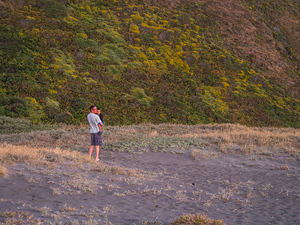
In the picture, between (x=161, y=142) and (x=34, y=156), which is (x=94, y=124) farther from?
(x=161, y=142)

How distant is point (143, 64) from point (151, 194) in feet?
79.2

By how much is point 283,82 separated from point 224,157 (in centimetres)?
2789

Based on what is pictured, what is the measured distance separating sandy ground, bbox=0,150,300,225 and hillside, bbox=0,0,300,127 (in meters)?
14.4

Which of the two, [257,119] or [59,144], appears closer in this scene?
[59,144]

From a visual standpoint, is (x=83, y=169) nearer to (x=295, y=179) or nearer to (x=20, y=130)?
(x=295, y=179)

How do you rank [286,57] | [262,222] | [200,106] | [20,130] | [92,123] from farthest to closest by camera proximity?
1. [286,57]
2. [200,106]
3. [20,130]
4. [92,123]
5. [262,222]

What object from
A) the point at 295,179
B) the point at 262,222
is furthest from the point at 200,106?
the point at 262,222

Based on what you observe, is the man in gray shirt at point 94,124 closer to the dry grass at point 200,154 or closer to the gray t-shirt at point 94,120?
the gray t-shirt at point 94,120

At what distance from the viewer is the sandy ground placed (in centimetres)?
621

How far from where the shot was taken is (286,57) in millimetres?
42375

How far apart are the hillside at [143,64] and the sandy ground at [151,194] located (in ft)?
47.2

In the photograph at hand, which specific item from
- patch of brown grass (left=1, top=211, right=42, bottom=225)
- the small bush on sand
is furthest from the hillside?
the small bush on sand

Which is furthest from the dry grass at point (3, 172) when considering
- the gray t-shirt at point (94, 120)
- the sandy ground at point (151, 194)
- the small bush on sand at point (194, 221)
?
the small bush on sand at point (194, 221)

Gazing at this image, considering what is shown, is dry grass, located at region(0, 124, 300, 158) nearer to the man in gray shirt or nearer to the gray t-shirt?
the man in gray shirt
